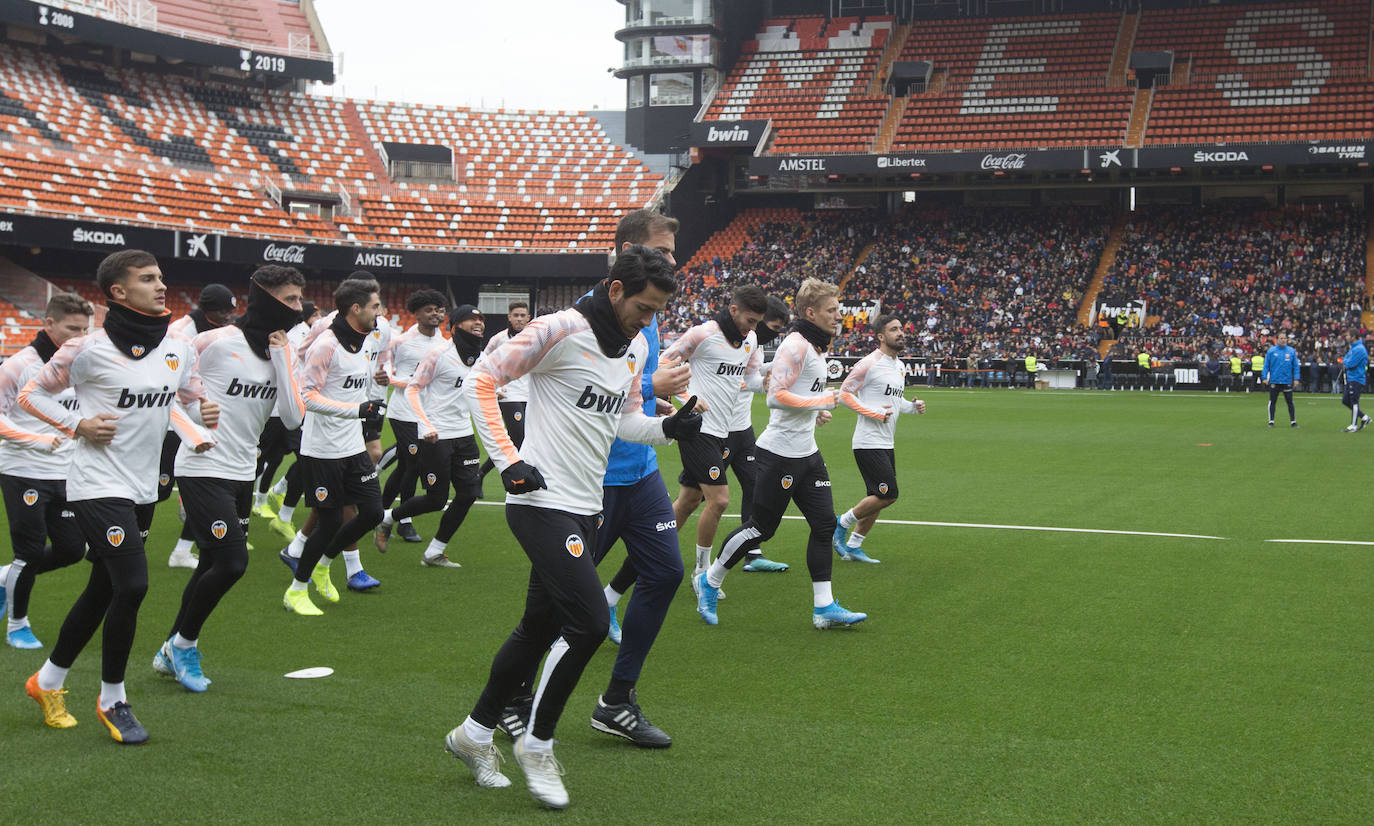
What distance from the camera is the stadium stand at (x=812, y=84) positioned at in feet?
160

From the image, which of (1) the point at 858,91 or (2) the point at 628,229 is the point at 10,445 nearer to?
(2) the point at 628,229

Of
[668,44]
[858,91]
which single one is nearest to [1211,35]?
[858,91]

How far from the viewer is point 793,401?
319 inches

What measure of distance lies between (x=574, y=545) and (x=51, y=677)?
276cm

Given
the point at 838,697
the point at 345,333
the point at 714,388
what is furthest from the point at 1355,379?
the point at 345,333

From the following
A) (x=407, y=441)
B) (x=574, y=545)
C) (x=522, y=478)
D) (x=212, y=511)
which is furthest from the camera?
(x=407, y=441)

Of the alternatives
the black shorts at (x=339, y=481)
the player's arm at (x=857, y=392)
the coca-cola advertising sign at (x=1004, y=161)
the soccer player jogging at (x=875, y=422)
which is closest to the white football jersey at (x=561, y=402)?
the black shorts at (x=339, y=481)

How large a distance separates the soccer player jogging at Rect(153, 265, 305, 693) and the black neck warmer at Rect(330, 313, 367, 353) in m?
1.38

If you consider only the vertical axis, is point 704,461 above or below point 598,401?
below

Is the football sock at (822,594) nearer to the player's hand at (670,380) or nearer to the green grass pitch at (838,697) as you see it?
the green grass pitch at (838,697)

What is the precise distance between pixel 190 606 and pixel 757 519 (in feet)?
11.9

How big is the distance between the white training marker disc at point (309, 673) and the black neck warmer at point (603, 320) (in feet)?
9.44

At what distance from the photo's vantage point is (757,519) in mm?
8094

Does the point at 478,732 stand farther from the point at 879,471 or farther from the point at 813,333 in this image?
the point at 879,471
